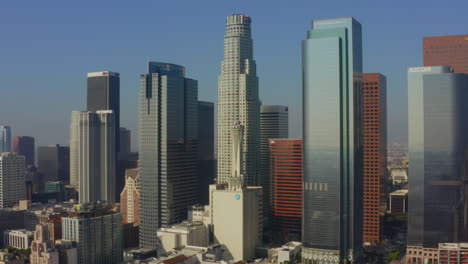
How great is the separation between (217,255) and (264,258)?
27.7ft

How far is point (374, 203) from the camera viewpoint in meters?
78.1

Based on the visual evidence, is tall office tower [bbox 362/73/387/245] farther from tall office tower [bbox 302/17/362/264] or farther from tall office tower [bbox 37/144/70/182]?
tall office tower [bbox 37/144/70/182]

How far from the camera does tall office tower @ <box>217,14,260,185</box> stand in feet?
273

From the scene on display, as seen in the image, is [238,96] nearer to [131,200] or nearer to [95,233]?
[131,200]

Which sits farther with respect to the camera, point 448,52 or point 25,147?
point 25,147

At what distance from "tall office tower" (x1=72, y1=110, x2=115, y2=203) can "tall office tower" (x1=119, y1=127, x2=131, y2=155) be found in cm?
2849

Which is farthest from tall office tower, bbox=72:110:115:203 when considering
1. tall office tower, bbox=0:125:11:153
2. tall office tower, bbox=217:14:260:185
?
tall office tower, bbox=0:125:11:153

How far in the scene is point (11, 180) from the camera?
107375mm

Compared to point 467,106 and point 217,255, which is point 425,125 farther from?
point 217,255

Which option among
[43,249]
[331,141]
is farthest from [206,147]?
[43,249]

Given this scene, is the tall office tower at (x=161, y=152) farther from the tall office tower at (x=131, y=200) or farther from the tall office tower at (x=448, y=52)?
the tall office tower at (x=448, y=52)

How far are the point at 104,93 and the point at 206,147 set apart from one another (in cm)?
4081

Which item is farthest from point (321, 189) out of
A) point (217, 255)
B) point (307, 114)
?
point (217, 255)

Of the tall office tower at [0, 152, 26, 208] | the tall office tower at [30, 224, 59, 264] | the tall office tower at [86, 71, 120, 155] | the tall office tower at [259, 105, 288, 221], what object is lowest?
the tall office tower at [30, 224, 59, 264]
